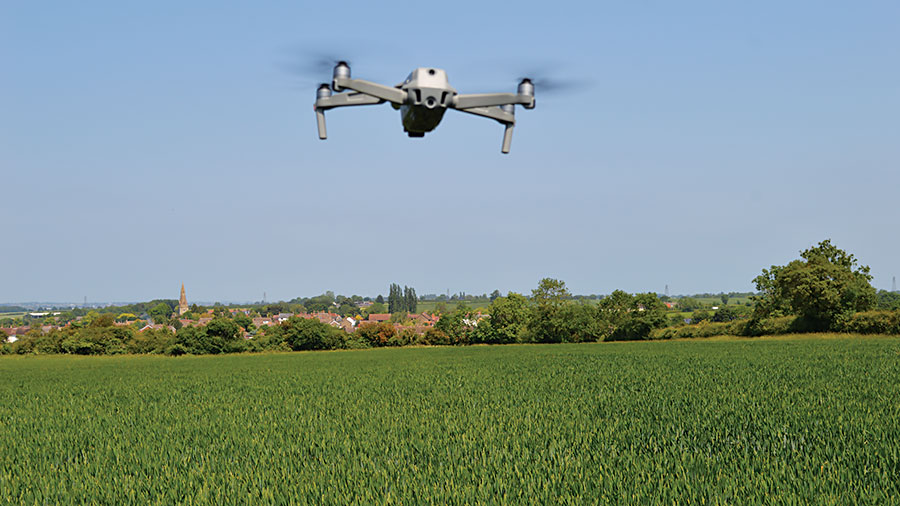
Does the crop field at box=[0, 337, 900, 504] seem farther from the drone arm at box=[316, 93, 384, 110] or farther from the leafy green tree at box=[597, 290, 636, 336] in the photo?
the leafy green tree at box=[597, 290, 636, 336]

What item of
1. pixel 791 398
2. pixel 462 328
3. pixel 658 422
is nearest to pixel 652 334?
pixel 462 328

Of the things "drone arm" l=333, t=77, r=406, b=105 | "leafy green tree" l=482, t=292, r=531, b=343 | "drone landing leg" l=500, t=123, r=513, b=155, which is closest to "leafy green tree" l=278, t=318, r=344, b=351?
"leafy green tree" l=482, t=292, r=531, b=343

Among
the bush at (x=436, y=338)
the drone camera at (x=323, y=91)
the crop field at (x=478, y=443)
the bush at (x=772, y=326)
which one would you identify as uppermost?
the drone camera at (x=323, y=91)

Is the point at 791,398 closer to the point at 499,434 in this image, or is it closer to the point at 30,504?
the point at 499,434

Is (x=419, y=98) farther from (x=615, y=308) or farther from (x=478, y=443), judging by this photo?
(x=615, y=308)

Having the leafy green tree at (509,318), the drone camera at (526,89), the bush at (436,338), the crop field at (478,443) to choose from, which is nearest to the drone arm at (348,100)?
the drone camera at (526,89)

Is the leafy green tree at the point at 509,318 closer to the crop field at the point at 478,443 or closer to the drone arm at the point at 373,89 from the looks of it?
the crop field at the point at 478,443
